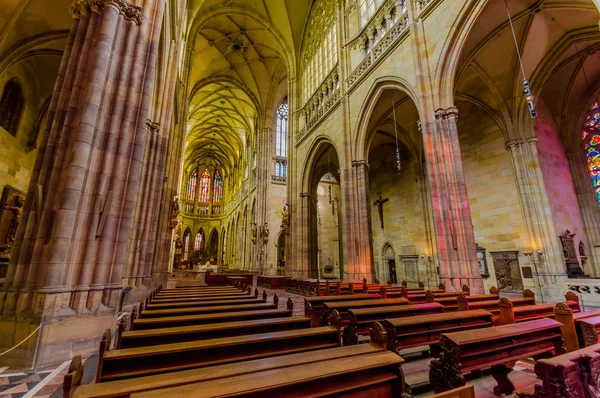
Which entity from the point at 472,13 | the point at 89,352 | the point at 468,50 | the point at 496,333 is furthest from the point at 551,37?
the point at 89,352

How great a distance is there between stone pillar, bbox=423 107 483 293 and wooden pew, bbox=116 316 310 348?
5.52 m

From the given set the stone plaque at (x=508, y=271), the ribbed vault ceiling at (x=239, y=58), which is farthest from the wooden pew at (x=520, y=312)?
the ribbed vault ceiling at (x=239, y=58)

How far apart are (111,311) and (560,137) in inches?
677

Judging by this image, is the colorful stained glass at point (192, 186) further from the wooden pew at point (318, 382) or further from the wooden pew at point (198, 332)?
the wooden pew at point (318, 382)

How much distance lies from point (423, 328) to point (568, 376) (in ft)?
4.22

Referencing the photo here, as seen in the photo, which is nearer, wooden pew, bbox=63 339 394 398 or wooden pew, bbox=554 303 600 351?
wooden pew, bbox=63 339 394 398

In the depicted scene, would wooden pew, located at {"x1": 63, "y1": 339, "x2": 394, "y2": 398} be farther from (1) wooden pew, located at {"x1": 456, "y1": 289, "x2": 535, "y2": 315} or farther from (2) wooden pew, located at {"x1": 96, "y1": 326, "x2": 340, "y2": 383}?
(1) wooden pew, located at {"x1": 456, "y1": 289, "x2": 535, "y2": 315}

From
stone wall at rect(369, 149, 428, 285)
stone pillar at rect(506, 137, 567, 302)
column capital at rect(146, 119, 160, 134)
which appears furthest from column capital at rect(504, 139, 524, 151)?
column capital at rect(146, 119, 160, 134)

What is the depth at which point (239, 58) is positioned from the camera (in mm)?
21016

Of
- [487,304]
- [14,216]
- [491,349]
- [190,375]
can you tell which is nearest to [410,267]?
[487,304]

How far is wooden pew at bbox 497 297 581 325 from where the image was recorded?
3.38 metres

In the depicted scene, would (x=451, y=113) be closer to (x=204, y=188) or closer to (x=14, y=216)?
(x=14, y=216)

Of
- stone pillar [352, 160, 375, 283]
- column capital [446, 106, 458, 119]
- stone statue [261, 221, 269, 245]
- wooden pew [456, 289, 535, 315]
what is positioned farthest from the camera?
stone statue [261, 221, 269, 245]

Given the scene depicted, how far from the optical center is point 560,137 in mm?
11945
